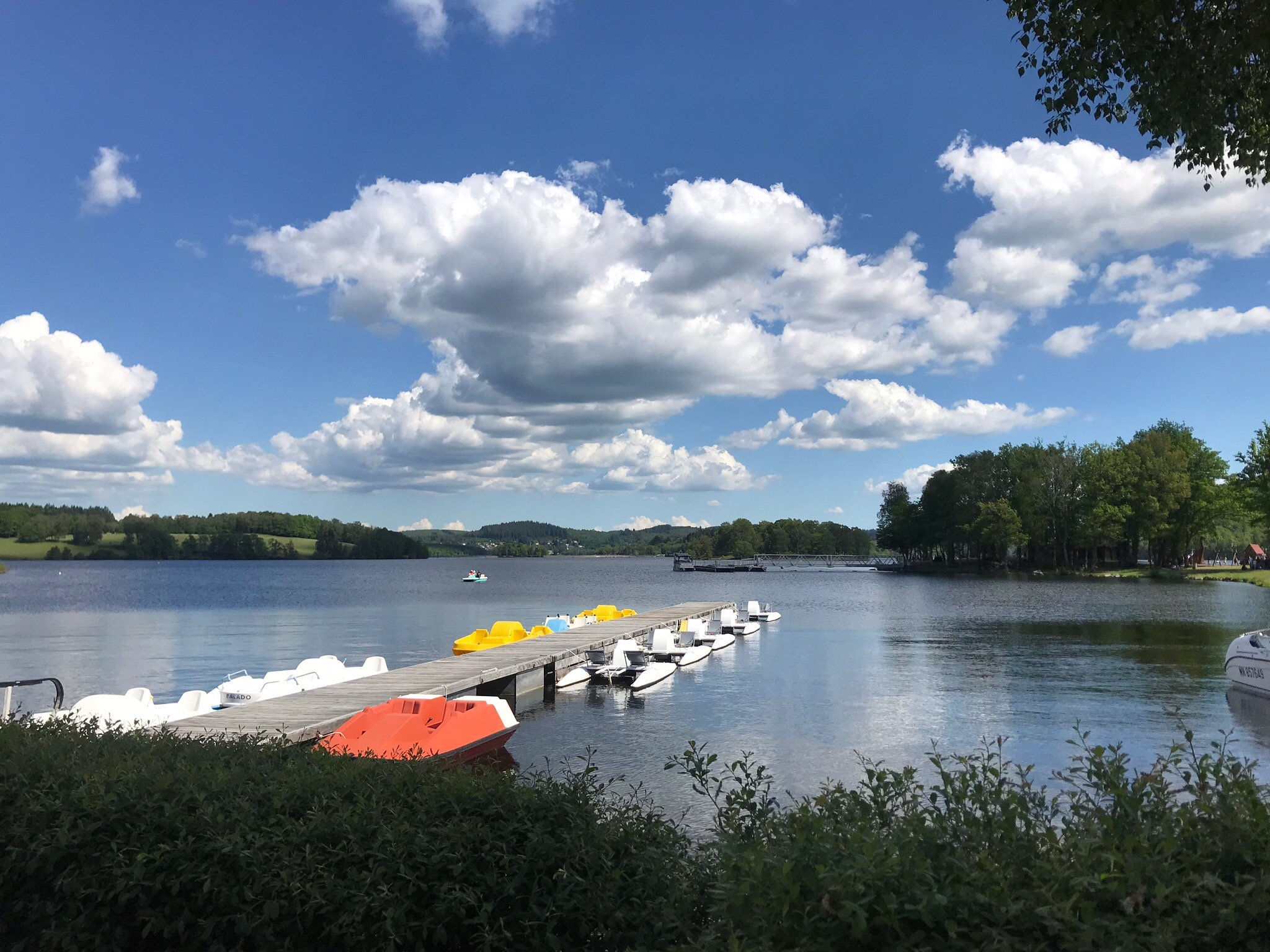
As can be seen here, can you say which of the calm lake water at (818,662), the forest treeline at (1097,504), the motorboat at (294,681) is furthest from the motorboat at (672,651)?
the forest treeline at (1097,504)

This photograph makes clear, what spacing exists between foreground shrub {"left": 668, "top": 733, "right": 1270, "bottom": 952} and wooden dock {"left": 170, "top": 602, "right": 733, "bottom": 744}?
492 centimetres

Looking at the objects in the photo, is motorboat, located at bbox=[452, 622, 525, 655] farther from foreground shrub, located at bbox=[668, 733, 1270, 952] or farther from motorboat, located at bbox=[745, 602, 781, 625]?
foreground shrub, located at bbox=[668, 733, 1270, 952]

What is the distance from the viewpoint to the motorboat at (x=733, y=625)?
4719cm

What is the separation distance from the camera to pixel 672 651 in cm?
3438

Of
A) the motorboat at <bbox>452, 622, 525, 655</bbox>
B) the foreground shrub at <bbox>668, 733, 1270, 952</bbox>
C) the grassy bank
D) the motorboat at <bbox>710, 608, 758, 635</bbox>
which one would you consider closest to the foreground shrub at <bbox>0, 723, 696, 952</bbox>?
the grassy bank

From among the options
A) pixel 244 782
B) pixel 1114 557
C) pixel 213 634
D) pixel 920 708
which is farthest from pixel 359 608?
pixel 1114 557

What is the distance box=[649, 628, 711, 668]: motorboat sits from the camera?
3397 cm

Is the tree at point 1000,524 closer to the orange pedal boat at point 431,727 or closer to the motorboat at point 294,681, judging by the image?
the motorboat at point 294,681

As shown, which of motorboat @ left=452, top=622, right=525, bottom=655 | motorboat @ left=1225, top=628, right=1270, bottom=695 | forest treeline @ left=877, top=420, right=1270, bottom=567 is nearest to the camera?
motorboat @ left=1225, top=628, right=1270, bottom=695

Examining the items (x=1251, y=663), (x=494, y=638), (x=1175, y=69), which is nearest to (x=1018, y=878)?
(x=1175, y=69)

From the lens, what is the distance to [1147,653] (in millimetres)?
34281

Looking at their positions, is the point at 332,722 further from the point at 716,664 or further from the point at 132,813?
the point at 716,664

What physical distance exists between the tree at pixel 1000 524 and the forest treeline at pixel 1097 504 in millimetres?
122

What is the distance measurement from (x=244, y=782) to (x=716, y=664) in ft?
102
